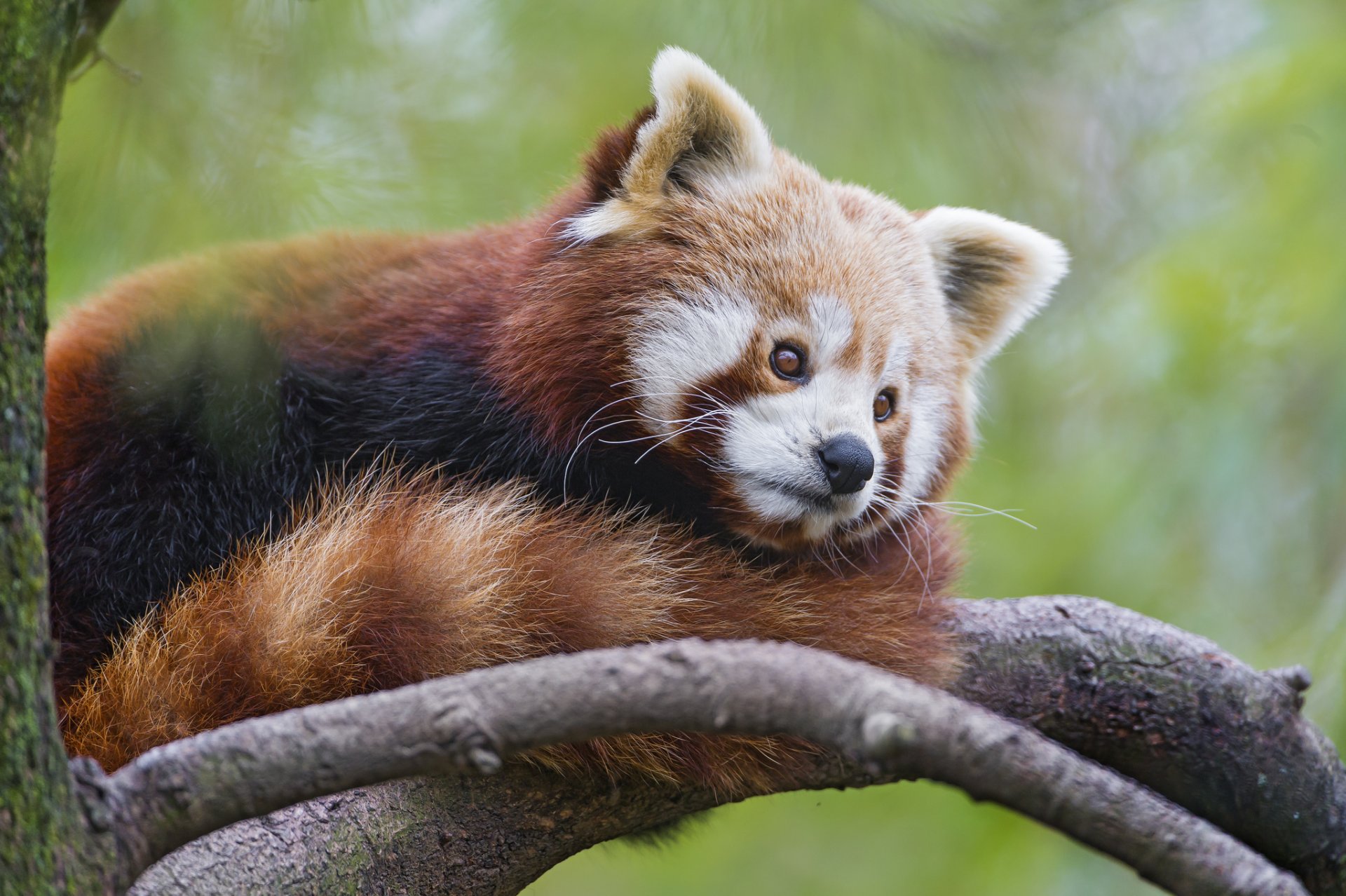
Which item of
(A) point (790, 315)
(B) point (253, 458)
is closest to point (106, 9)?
(B) point (253, 458)

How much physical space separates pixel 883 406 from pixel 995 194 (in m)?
1.27

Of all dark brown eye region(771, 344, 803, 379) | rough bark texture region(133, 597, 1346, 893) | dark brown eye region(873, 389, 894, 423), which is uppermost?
dark brown eye region(771, 344, 803, 379)

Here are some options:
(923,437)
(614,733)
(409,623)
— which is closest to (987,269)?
(923,437)

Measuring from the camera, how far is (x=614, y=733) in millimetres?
1055

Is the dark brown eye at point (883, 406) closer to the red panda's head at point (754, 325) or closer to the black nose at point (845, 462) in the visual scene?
the red panda's head at point (754, 325)

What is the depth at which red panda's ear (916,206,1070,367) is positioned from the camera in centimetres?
230

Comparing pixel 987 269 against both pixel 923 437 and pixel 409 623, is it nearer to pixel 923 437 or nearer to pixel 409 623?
pixel 923 437

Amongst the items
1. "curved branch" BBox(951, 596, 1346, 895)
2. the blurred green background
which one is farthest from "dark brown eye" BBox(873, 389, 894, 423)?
the blurred green background

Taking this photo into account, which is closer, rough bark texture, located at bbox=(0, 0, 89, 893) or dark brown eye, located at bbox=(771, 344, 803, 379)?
rough bark texture, located at bbox=(0, 0, 89, 893)

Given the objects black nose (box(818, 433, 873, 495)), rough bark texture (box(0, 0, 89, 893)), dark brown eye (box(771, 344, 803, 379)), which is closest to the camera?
rough bark texture (box(0, 0, 89, 893))

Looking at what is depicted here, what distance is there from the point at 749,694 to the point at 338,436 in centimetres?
116

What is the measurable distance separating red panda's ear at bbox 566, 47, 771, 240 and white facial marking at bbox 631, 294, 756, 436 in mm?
189

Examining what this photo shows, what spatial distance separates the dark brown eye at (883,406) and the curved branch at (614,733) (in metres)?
0.99

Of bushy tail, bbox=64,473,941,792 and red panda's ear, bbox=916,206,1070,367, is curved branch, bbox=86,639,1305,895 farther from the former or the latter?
red panda's ear, bbox=916,206,1070,367
